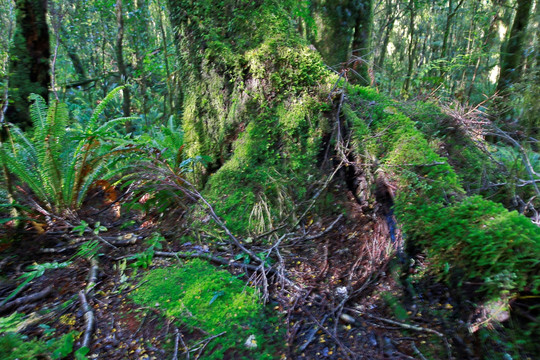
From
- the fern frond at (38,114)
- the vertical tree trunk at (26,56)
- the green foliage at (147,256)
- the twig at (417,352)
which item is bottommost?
the green foliage at (147,256)

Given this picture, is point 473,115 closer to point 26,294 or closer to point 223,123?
point 223,123

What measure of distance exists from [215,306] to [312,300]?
2.35 feet

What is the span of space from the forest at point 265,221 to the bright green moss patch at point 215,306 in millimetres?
13

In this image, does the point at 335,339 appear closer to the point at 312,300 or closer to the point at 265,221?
the point at 312,300

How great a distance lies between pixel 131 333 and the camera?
2.02 m

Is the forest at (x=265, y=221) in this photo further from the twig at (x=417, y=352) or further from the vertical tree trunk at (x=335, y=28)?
the vertical tree trunk at (x=335, y=28)

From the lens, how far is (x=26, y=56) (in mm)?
3826

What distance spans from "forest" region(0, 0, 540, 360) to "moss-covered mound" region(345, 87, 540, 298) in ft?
0.04

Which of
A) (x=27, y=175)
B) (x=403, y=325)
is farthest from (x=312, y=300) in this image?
(x=27, y=175)

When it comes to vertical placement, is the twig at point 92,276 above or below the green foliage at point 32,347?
below

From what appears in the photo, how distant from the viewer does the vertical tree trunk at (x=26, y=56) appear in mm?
3762

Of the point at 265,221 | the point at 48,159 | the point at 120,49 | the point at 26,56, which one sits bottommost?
the point at 265,221

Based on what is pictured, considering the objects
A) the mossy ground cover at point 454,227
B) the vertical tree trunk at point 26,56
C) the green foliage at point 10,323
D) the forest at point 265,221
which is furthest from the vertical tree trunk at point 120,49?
the mossy ground cover at point 454,227

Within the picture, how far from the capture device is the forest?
5.71ft
